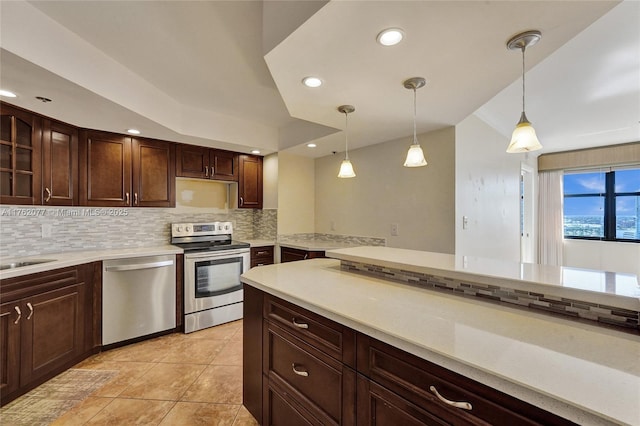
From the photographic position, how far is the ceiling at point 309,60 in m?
1.27

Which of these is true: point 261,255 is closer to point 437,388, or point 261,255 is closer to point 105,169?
point 105,169

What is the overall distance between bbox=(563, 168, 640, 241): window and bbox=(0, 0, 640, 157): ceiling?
242cm

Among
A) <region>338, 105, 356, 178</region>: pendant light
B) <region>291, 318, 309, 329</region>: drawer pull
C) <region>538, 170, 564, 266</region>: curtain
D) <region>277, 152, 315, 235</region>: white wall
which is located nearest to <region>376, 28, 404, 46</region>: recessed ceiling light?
<region>338, 105, 356, 178</region>: pendant light

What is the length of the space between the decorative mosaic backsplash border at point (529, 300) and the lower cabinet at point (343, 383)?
0.62m

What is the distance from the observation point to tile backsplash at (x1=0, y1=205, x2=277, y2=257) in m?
2.43

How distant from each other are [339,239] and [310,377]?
8.84ft

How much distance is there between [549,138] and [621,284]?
457cm

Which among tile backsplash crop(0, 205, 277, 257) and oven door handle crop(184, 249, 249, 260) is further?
oven door handle crop(184, 249, 249, 260)

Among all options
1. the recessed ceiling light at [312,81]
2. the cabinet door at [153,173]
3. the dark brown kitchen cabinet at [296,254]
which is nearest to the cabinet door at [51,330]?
the cabinet door at [153,173]

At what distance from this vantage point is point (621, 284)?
113 cm

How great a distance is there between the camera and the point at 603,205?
5047 mm

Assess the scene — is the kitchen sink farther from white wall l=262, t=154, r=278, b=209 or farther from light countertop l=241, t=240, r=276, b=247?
white wall l=262, t=154, r=278, b=209

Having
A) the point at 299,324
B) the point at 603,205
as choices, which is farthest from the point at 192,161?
the point at 603,205

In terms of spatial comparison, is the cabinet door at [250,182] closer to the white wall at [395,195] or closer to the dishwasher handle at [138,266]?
the white wall at [395,195]
